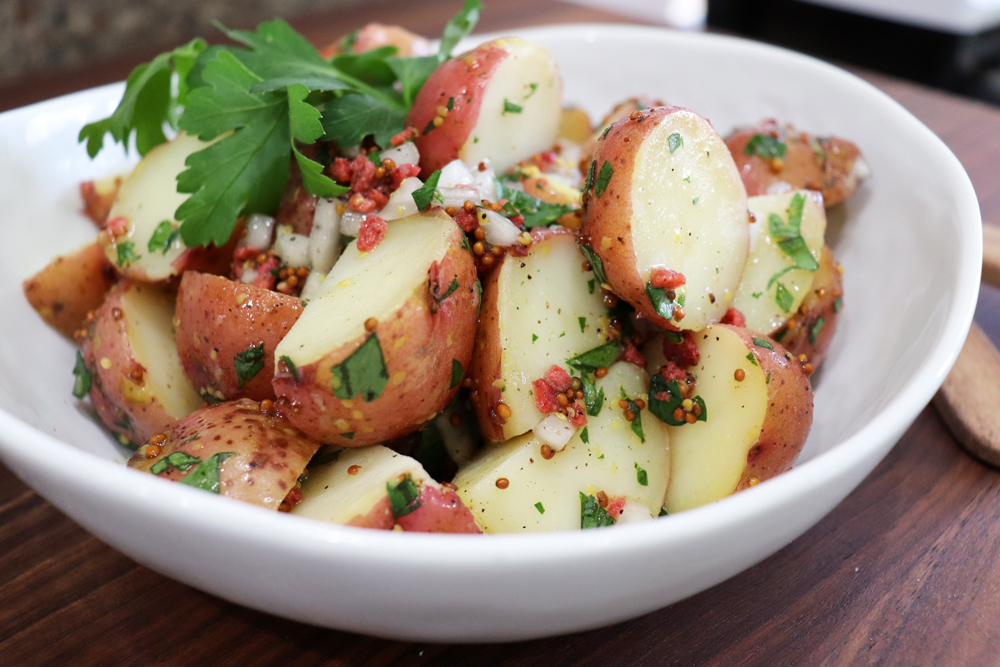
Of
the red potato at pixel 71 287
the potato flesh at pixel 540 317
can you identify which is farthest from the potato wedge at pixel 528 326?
the red potato at pixel 71 287

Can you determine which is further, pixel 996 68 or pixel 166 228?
pixel 996 68

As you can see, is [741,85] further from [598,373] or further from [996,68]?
[996,68]

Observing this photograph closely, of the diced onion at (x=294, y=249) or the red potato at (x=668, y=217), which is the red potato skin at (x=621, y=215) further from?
the diced onion at (x=294, y=249)

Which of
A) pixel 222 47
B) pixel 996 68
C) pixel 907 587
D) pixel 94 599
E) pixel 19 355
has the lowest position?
pixel 996 68

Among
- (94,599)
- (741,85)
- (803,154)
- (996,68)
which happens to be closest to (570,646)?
(94,599)

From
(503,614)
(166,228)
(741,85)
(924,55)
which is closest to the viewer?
(503,614)

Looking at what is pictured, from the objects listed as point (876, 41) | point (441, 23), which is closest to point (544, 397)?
point (441, 23)

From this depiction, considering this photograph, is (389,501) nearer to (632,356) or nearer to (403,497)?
(403,497)
